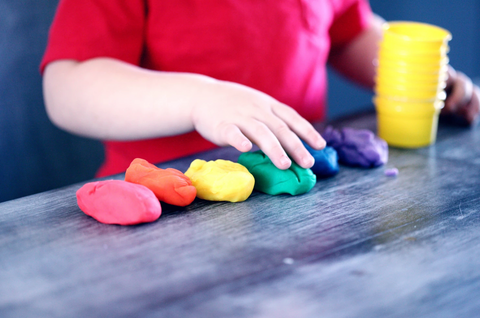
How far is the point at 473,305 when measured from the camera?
358 mm

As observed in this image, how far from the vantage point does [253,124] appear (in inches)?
23.1

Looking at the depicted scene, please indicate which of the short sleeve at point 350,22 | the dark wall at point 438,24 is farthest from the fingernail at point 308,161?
the dark wall at point 438,24

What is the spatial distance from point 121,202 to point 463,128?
63 cm

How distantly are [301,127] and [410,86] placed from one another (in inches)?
9.2

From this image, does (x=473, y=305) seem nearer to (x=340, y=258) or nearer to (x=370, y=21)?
(x=340, y=258)

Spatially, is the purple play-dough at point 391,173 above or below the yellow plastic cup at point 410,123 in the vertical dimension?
below

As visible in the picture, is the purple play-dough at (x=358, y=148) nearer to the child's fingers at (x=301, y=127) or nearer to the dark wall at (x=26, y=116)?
the child's fingers at (x=301, y=127)

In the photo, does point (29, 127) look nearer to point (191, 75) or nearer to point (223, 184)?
point (191, 75)

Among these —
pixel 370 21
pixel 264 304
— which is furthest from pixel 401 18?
pixel 264 304

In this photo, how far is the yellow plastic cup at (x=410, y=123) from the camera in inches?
29.7

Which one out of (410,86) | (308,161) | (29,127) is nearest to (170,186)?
(308,161)

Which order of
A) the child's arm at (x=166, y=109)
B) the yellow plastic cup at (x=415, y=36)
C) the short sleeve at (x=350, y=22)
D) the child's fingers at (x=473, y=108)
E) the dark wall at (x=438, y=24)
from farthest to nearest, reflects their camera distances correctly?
the dark wall at (x=438, y=24)
the short sleeve at (x=350, y=22)
the child's fingers at (x=473, y=108)
the yellow plastic cup at (x=415, y=36)
the child's arm at (x=166, y=109)

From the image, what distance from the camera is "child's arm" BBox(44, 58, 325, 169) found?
1.91 ft

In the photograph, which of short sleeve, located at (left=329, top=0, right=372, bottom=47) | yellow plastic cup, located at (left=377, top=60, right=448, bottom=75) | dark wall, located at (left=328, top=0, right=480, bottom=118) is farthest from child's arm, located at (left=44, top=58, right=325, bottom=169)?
dark wall, located at (left=328, top=0, right=480, bottom=118)
